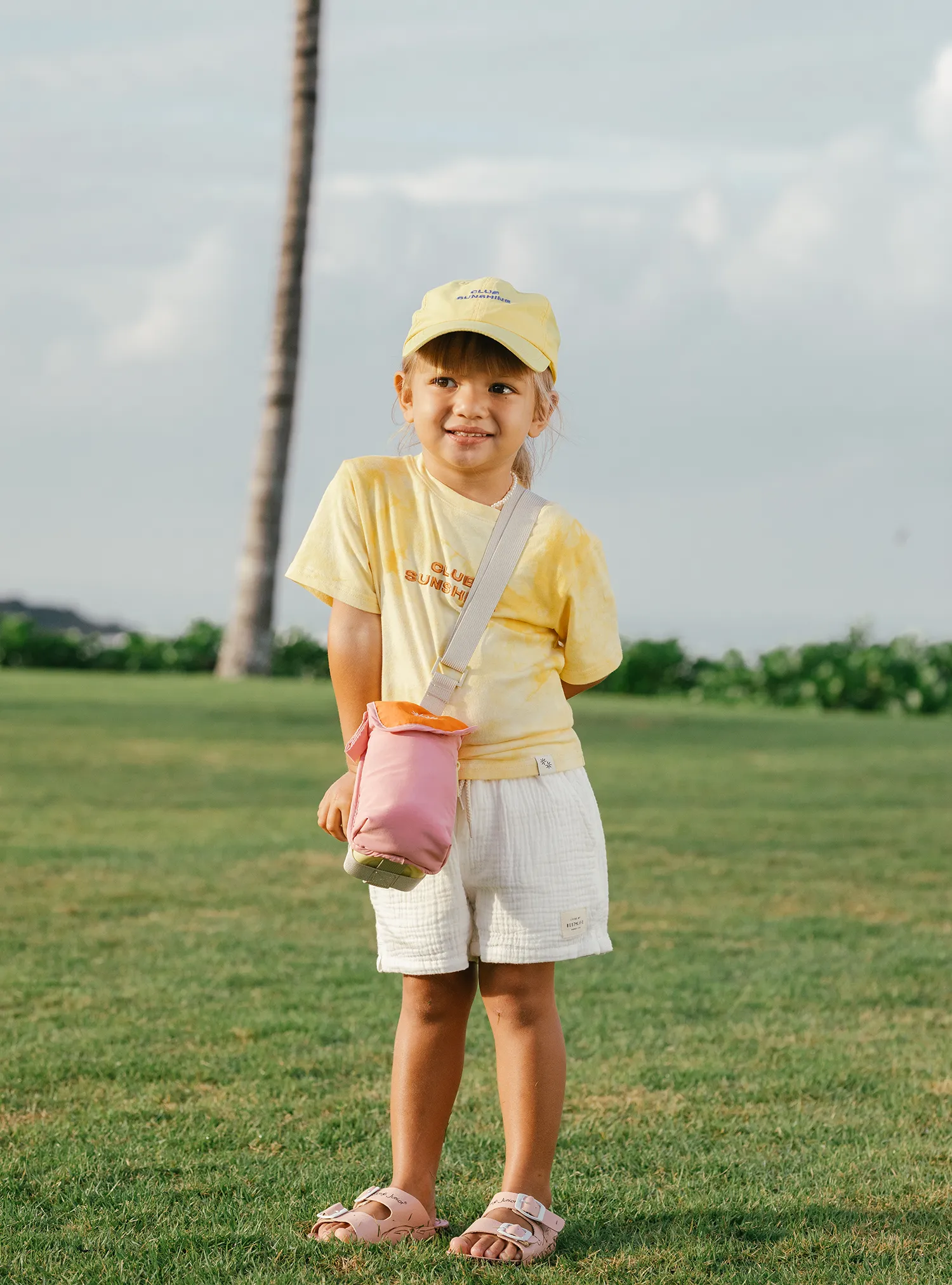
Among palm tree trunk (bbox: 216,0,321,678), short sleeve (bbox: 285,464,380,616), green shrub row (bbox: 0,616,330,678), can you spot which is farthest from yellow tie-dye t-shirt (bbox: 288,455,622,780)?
green shrub row (bbox: 0,616,330,678)

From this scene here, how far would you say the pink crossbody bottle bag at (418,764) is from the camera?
2.78m

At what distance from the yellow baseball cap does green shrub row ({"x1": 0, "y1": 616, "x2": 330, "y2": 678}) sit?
1701cm

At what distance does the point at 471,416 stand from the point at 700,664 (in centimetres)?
1631

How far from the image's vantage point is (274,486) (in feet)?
56.3

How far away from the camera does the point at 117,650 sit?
20.4 meters

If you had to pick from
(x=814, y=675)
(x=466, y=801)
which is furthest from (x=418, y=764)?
(x=814, y=675)

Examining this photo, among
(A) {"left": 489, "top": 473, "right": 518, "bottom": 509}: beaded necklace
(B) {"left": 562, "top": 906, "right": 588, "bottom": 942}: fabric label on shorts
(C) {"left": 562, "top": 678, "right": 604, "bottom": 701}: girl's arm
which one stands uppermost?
(A) {"left": 489, "top": 473, "right": 518, "bottom": 509}: beaded necklace

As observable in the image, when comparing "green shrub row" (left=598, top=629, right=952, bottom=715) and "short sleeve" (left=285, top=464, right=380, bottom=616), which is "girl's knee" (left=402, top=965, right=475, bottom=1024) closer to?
"short sleeve" (left=285, top=464, right=380, bottom=616)

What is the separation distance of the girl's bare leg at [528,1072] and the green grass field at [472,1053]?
16 cm

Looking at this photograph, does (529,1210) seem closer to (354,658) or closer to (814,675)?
(354,658)

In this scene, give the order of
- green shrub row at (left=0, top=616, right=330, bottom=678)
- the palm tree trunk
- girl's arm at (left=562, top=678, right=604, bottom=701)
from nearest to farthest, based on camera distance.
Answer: girl's arm at (left=562, top=678, right=604, bottom=701), the palm tree trunk, green shrub row at (left=0, top=616, right=330, bottom=678)

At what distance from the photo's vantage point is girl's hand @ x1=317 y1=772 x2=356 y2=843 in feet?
9.73

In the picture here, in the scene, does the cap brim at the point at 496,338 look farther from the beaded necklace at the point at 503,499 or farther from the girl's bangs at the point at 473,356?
the beaded necklace at the point at 503,499

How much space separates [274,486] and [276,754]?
640 cm
